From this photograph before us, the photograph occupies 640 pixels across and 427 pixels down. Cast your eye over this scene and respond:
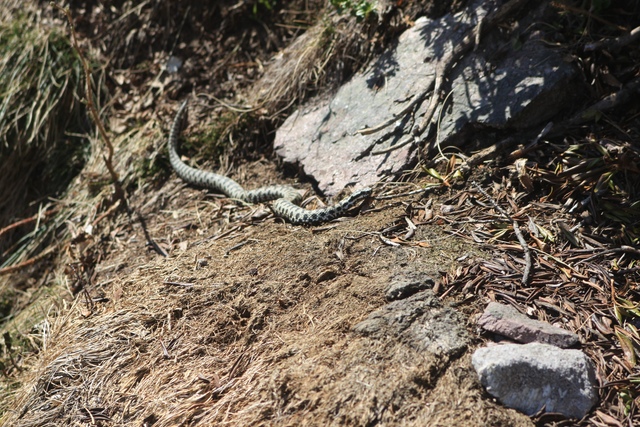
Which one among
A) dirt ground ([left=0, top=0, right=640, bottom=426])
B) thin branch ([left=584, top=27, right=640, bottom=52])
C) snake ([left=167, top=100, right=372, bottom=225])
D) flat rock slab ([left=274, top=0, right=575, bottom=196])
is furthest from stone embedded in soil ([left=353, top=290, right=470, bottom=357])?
thin branch ([left=584, top=27, right=640, bottom=52])

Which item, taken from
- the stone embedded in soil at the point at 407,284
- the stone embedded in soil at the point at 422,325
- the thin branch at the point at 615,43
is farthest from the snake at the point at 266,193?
the thin branch at the point at 615,43

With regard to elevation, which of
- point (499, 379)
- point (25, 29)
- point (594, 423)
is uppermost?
point (25, 29)

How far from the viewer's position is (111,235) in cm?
638

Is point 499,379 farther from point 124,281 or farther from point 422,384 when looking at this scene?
point 124,281

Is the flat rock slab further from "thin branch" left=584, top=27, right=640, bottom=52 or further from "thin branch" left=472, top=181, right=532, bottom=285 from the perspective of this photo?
"thin branch" left=472, top=181, right=532, bottom=285

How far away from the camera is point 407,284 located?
152 inches

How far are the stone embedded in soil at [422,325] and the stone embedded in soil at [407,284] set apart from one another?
0.06 meters

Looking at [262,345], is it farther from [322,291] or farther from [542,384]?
[542,384]

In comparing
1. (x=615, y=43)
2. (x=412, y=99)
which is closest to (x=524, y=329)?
(x=615, y=43)

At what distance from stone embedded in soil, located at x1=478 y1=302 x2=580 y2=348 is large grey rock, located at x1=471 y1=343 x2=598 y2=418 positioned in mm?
203

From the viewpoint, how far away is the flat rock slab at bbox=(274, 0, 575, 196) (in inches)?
195

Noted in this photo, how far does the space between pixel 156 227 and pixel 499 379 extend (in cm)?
406

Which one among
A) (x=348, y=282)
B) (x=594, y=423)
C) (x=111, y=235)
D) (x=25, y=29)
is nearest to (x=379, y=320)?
(x=348, y=282)

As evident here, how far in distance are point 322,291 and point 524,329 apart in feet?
4.41
